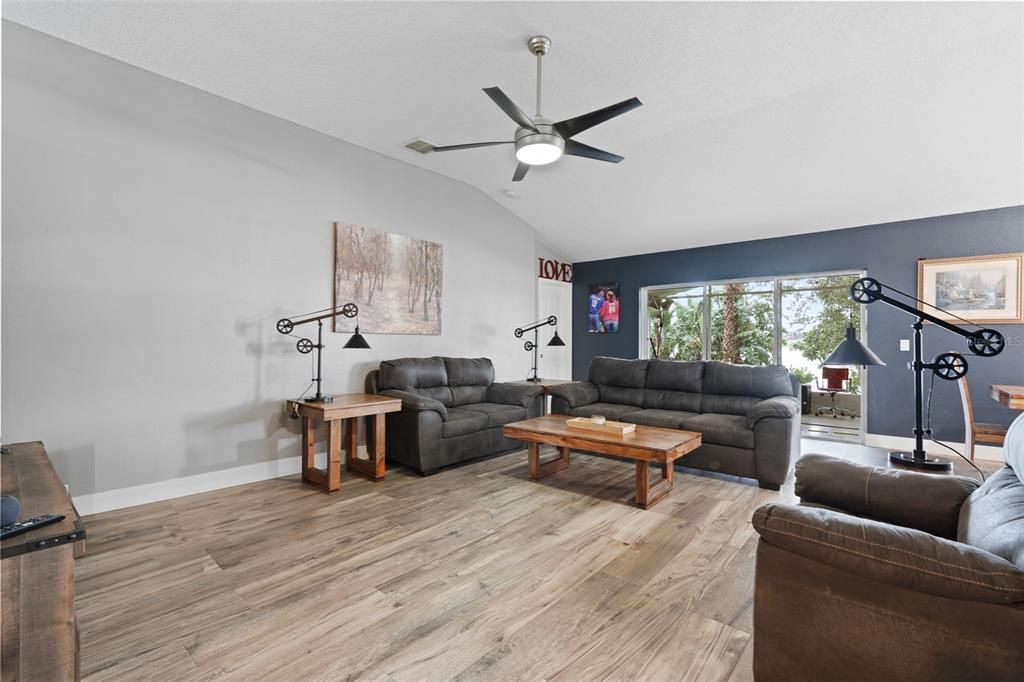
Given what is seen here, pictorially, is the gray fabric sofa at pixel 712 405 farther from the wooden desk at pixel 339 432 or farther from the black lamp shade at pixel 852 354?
the wooden desk at pixel 339 432

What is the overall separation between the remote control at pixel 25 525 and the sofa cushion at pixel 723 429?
3861 mm

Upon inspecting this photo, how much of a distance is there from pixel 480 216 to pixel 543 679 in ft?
17.0

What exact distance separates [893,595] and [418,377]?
3.98 m

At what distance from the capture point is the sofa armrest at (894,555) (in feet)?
3.50

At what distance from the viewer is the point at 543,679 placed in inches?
Result: 62.4

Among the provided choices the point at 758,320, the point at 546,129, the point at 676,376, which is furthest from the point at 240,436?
the point at 758,320

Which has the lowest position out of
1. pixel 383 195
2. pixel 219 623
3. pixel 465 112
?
Result: pixel 219 623

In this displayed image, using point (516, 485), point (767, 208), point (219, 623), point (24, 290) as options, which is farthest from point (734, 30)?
point (24, 290)

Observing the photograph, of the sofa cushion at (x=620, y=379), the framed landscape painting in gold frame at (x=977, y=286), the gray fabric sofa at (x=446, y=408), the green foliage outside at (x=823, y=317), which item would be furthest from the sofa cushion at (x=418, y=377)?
the framed landscape painting in gold frame at (x=977, y=286)

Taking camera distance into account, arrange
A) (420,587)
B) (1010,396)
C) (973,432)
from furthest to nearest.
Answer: (973,432) < (1010,396) < (420,587)

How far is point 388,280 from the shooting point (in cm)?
480

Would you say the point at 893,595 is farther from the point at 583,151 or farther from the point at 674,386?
the point at 674,386

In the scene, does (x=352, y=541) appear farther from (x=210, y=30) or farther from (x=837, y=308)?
(x=837, y=308)

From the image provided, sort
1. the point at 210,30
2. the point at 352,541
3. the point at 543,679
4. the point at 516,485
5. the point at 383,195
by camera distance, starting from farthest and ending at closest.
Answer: the point at 383,195 → the point at 516,485 → the point at 210,30 → the point at 352,541 → the point at 543,679
